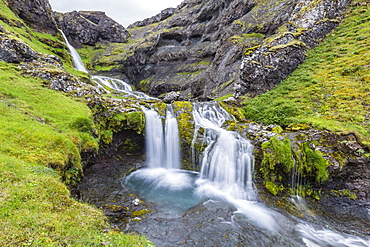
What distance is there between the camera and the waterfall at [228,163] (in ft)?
40.8

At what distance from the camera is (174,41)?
205ft

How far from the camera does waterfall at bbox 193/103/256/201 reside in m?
12.4

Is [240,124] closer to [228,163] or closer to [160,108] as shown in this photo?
[228,163]

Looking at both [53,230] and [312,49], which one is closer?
[53,230]

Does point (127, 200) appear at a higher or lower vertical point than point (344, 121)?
lower

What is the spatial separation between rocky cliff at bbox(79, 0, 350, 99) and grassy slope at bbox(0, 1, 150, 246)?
20.4 meters

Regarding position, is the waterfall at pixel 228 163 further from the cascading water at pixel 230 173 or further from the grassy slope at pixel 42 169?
the grassy slope at pixel 42 169

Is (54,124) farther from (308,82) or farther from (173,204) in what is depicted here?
(308,82)

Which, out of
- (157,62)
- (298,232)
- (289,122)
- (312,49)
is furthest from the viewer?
(157,62)

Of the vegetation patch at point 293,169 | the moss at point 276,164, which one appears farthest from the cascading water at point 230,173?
the vegetation patch at point 293,169

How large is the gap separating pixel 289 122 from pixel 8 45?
3344cm

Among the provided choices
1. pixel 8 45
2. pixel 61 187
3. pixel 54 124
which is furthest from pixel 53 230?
pixel 8 45

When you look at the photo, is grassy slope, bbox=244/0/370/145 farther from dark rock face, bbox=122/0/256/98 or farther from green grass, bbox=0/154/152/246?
green grass, bbox=0/154/152/246

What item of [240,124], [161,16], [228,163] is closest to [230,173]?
[228,163]
